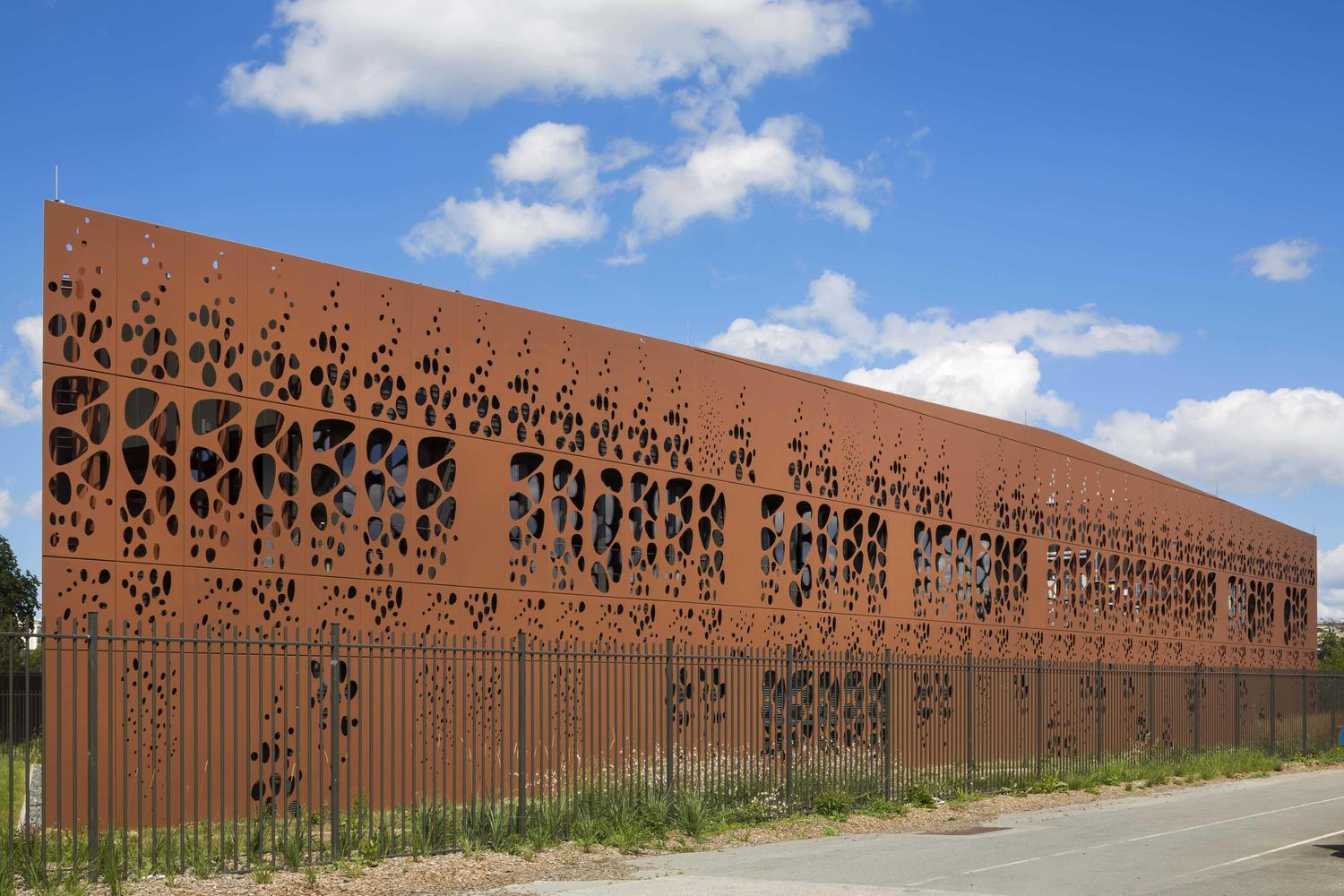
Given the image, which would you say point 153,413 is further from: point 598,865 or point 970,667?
point 970,667

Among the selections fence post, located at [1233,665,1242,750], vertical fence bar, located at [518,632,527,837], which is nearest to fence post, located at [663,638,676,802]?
vertical fence bar, located at [518,632,527,837]

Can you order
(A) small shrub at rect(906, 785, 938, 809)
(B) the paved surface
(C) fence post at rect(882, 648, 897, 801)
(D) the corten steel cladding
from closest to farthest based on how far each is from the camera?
(B) the paved surface
(D) the corten steel cladding
(C) fence post at rect(882, 648, 897, 801)
(A) small shrub at rect(906, 785, 938, 809)

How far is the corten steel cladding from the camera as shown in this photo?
18.1 meters

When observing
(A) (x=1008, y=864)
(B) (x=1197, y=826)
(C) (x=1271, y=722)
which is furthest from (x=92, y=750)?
(C) (x=1271, y=722)

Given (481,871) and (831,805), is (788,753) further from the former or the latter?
(481,871)

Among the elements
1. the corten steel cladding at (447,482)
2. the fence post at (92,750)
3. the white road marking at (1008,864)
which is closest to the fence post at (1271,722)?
the corten steel cladding at (447,482)

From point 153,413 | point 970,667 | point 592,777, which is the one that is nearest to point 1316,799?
point 970,667

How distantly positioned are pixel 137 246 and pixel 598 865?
989cm

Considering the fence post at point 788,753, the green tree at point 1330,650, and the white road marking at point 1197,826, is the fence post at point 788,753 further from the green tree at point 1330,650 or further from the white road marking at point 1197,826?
the green tree at point 1330,650

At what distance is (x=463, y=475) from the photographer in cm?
2169

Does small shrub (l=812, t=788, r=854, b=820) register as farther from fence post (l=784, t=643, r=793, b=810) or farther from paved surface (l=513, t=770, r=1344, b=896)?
paved surface (l=513, t=770, r=1344, b=896)

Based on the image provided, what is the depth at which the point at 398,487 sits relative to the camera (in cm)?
2094

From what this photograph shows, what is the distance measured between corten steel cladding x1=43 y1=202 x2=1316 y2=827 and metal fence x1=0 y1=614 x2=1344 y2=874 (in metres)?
0.42

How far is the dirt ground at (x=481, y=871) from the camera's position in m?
12.9
